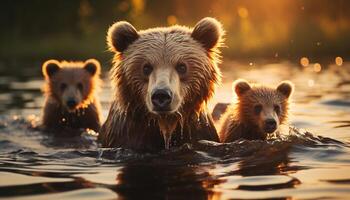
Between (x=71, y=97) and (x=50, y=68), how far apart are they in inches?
45.3

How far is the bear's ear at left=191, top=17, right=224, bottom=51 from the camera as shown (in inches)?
317

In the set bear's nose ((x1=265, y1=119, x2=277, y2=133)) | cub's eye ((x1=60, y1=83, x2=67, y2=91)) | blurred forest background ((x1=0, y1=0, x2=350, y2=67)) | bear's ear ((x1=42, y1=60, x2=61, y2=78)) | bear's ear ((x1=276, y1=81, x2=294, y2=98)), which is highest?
blurred forest background ((x1=0, y1=0, x2=350, y2=67))

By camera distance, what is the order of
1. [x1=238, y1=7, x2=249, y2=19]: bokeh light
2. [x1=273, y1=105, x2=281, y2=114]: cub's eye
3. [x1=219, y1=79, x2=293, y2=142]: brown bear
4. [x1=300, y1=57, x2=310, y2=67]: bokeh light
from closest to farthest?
[x1=219, y1=79, x2=293, y2=142]: brown bear
[x1=273, y1=105, x2=281, y2=114]: cub's eye
[x1=300, y1=57, x2=310, y2=67]: bokeh light
[x1=238, y1=7, x2=249, y2=19]: bokeh light

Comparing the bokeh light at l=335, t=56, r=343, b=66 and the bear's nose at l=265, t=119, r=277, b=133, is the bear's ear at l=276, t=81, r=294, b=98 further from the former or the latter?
the bokeh light at l=335, t=56, r=343, b=66

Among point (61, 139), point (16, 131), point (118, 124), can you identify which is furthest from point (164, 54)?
point (16, 131)

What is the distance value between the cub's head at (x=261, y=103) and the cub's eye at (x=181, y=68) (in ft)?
5.30

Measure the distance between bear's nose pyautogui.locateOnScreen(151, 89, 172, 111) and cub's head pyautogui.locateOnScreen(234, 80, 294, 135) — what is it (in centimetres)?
220

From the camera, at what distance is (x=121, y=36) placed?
8016mm

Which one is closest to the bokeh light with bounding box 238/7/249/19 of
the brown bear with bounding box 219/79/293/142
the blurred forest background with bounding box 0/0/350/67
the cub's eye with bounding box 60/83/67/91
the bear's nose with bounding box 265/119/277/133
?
the blurred forest background with bounding box 0/0/350/67

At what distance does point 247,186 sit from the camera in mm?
6070

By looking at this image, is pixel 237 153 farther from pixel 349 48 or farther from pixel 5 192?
pixel 349 48

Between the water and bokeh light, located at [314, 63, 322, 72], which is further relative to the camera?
bokeh light, located at [314, 63, 322, 72]

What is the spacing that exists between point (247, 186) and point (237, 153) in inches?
70.3

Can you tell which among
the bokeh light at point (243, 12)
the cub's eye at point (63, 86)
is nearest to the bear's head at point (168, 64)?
the cub's eye at point (63, 86)
